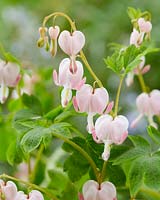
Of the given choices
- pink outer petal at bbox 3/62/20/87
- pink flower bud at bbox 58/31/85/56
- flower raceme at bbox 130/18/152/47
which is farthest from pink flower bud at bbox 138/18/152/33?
pink outer petal at bbox 3/62/20/87

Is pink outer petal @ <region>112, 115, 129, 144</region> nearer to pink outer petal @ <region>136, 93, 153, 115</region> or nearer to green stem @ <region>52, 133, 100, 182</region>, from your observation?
green stem @ <region>52, 133, 100, 182</region>

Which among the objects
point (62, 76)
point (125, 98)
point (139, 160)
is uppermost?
point (62, 76)

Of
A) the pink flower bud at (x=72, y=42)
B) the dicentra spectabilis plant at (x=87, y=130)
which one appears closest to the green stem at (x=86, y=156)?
the dicentra spectabilis plant at (x=87, y=130)

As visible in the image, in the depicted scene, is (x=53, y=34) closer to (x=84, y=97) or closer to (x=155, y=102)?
(x=84, y=97)

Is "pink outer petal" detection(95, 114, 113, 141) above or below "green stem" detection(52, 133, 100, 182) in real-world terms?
above

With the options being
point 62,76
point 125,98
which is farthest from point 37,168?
point 125,98

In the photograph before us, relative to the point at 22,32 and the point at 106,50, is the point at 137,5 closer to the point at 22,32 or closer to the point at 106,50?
the point at 106,50

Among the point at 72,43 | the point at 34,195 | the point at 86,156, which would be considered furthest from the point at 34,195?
the point at 72,43
